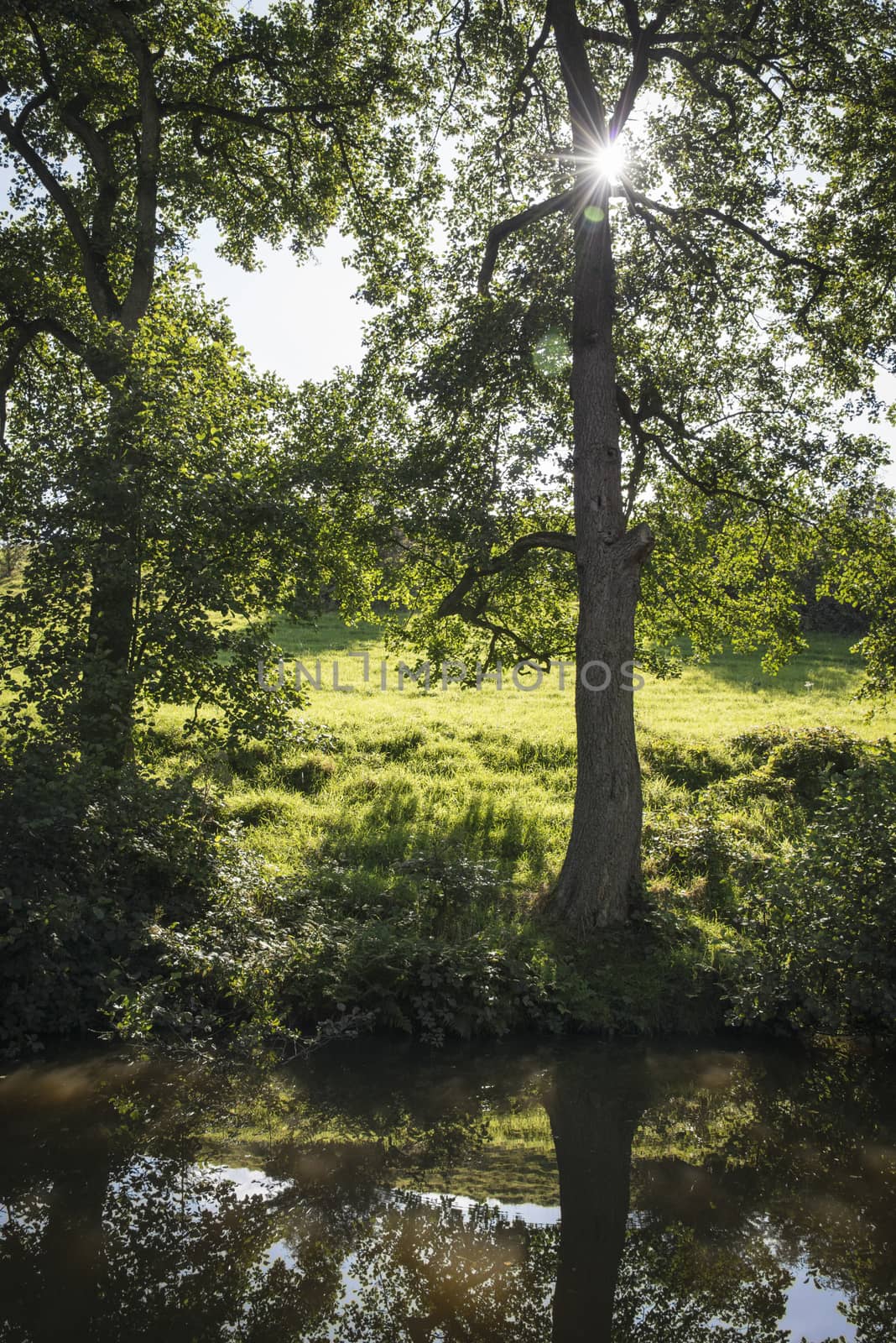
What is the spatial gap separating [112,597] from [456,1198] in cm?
756

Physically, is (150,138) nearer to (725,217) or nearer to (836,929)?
(725,217)

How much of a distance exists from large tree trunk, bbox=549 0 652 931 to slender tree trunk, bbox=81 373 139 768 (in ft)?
17.6

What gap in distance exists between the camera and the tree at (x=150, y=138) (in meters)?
14.0

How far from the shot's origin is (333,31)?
14.2 meters

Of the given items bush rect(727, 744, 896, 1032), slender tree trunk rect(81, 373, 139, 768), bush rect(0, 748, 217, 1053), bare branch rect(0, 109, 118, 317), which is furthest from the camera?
bare branch rect(0, 109, 118, 317)

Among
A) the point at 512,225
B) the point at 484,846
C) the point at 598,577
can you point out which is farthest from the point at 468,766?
the point at 512,225

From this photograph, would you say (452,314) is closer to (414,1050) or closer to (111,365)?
(111,365)

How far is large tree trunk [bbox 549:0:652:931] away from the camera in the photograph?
11266 millimetres

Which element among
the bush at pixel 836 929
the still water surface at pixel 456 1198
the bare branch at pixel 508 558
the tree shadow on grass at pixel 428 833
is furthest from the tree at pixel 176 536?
the bush at pixel 836 929

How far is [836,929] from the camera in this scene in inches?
365

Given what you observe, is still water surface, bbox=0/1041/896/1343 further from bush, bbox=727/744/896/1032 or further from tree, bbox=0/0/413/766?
tree, bbox=0/0/413/766

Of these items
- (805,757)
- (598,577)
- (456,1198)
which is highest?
(598,577)

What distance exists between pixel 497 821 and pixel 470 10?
11.4m

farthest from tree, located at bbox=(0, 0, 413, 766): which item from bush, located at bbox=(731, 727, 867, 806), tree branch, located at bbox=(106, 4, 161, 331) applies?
bush, located at bbox=(731, 727, 867, 806)
